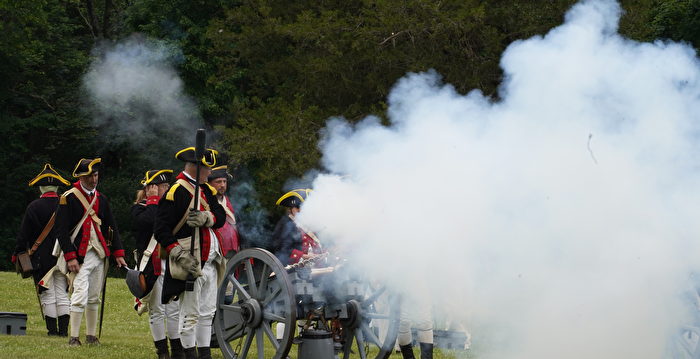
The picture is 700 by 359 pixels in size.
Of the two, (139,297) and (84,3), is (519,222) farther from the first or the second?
(84,3)

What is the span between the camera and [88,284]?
10.4m

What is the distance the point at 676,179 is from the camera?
7.82 m

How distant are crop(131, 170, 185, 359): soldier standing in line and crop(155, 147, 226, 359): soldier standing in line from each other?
0.45 meters

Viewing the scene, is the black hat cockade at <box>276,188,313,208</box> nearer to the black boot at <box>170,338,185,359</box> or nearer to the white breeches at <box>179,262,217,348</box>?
the white breeches at <box>179,262,217,348</box>

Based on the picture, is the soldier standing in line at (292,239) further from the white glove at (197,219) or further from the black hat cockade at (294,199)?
the white glove at (197,219)

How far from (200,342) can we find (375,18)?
54.1ft

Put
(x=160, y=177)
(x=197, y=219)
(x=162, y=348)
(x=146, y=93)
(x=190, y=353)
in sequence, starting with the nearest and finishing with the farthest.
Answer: (x=197, y=219) < (x=190, y=353) < (x=162, y=348) < (x=160, y=177) < (x=146, y=93)

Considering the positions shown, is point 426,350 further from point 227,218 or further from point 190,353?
point 227,218

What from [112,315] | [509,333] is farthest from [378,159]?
[112,315]

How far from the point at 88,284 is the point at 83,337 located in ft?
4.58

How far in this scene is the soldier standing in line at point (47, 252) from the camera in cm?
1127

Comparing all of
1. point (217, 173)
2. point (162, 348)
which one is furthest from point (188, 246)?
point (217, 173)

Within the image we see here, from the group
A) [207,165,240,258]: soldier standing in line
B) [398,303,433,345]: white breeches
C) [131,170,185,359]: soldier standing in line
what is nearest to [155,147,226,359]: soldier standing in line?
[131,170,185,359]: soldier standing in line

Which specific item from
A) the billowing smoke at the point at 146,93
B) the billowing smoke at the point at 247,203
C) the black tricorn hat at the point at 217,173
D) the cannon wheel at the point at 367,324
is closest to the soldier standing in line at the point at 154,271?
the black tricorn hat at the point at 217,173
